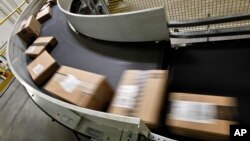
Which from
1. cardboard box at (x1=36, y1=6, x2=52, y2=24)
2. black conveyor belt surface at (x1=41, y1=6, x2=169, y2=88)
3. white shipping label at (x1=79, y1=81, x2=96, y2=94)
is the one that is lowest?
black conveyor belt surface at (x1=41, y1=6, x2=169, y2=88)

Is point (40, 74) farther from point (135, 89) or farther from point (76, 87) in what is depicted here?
point (135, 89)

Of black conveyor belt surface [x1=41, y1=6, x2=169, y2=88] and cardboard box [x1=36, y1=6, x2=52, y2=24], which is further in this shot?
cardboard box [x1=36, y1=6, x2=52, y2=24]

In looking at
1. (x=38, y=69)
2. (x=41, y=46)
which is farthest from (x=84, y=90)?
(x=41, y=46)

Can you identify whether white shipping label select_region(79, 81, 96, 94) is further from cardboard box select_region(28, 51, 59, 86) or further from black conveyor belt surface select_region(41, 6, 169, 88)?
cardboard box select_region(28, 51, 59, 86)

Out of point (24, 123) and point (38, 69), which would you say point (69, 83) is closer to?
point (38, 69)

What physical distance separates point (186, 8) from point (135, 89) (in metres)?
1.26

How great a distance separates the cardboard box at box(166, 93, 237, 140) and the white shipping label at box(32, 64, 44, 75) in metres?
1.32

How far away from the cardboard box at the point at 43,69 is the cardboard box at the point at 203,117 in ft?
3.90

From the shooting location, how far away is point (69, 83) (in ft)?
4.60

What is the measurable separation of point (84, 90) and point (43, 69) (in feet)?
2.31

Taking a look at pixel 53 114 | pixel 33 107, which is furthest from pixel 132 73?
pixel 33 107

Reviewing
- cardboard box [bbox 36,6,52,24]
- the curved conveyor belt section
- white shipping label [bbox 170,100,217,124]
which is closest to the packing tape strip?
the curved conveyor belt section

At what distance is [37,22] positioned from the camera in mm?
2758

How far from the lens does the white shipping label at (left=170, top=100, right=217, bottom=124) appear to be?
91 cm
